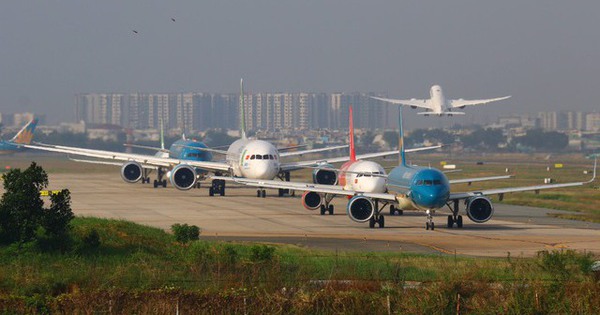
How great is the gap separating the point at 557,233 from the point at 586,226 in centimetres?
429

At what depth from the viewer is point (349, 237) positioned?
4106cm

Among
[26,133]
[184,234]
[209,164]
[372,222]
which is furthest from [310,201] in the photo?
[26,133]

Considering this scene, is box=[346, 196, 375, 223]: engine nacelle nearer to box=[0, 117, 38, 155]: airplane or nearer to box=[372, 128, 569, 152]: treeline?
box=[0, 117, 38, 155]: airplane

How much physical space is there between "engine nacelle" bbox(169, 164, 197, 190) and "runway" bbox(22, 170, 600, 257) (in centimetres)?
69

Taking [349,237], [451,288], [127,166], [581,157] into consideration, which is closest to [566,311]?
[451,288]

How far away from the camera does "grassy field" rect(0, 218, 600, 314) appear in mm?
21078

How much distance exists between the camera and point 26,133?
436 feet

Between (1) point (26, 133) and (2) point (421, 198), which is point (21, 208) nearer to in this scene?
(2) point (421, 198)

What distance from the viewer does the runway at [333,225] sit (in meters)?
37.9

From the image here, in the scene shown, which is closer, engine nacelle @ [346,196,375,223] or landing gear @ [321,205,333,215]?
engine nacelle @ [346,196,375,223]

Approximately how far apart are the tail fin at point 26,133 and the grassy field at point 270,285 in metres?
106

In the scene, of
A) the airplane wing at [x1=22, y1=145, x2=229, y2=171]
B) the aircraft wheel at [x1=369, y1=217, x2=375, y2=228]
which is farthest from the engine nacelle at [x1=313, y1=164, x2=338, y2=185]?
the aircraft wheel at [x1=369, y1=217, x2=375, y2=228]

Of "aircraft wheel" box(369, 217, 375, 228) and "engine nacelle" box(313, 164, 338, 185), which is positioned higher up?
"engine nacelle" box(313, 164, 338, 185)

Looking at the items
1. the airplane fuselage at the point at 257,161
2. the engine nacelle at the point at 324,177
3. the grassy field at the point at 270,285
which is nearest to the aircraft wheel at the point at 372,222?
the grassy field at the point at 270,285
